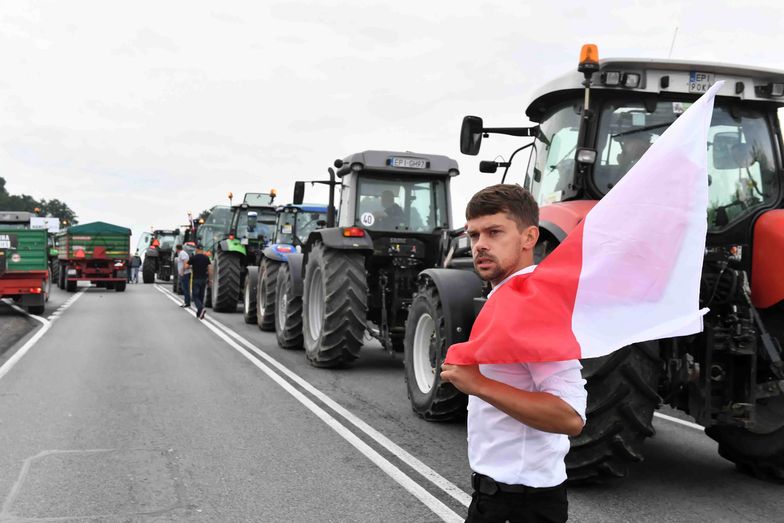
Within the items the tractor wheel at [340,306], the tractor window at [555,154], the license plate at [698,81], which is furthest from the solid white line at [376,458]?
the license plate at [698,81]

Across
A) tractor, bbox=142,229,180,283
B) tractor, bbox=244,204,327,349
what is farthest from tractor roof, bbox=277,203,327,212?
tractor, bbox=142,229,180,283

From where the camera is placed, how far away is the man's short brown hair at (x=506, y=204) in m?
2.39

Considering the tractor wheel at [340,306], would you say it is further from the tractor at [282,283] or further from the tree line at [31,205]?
the tree line at [31,205]

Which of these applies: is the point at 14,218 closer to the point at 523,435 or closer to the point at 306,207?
the point at 306,207

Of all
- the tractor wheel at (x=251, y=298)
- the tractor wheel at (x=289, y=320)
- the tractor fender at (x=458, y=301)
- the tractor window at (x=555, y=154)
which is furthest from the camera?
the tractor wheel at (x=251, y=298)

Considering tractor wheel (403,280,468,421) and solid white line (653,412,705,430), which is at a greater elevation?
tractor wheel (403,280,468,421)

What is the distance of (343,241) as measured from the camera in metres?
10.1

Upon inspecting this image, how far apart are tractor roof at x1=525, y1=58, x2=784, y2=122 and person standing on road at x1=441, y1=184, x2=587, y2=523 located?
11.2 ft

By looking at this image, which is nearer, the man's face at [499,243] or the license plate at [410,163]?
the man's face at [499,243]

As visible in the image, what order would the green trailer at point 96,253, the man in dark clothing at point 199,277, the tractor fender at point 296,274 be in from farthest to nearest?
the green trailer at point 96,253
the man in dark clothing at point 199,277
the tractor fender at point 296,274

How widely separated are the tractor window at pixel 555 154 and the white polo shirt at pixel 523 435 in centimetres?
352

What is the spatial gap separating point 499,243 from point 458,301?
439 cm

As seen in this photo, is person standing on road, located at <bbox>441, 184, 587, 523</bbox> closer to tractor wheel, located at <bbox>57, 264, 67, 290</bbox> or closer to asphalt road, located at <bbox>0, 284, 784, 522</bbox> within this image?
asphalt road, located at <bbox>0, 284, 784, 522</bbox>

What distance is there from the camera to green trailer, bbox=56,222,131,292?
2891cm
